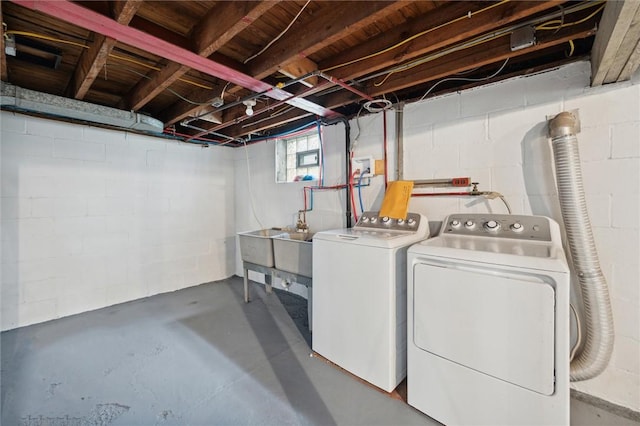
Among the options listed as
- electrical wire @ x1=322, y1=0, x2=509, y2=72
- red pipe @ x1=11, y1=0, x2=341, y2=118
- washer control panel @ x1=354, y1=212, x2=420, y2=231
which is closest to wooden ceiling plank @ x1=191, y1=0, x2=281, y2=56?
red pipe @ x1=11, y1=0, x2=341, y2=118

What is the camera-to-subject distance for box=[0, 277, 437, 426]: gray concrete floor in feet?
5.11

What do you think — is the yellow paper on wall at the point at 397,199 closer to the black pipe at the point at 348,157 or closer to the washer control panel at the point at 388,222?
the washer control panel at the point at 388,222

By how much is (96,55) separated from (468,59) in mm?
2344

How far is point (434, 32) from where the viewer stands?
150cm

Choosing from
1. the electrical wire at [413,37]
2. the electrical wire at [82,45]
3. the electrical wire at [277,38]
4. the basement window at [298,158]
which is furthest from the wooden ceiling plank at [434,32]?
the basement window at [298,158]

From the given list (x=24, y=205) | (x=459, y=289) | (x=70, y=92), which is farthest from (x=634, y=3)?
(x=24, y=205)

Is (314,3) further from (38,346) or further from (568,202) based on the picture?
(38,346)

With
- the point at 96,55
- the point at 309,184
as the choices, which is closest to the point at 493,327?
the point at 309,184

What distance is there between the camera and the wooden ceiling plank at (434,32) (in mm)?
1289

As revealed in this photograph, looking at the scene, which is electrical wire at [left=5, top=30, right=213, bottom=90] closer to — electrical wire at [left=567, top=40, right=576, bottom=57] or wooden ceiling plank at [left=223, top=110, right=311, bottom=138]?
wooden ceiling plank at [left=223, top=110, right=311, bottom=138]

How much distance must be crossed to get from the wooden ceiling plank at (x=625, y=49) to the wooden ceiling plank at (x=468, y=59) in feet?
0.65

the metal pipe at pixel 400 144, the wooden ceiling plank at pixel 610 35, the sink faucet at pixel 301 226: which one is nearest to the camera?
the wooden ceiling plank at pixel 610 35

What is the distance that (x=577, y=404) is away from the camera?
5.28 feet

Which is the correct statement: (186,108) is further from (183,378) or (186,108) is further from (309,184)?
(183,378)
